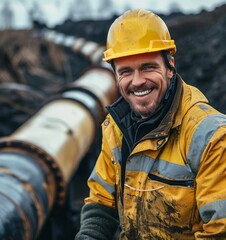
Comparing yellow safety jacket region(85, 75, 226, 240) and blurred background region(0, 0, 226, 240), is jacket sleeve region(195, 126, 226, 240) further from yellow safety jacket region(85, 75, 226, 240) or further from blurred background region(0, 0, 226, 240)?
blurred background region(0, 0, 226, 240)

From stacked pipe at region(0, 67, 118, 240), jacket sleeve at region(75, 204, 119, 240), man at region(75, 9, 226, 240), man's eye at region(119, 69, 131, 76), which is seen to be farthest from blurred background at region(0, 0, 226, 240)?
man's eye at region(119, 69, 131, 76)

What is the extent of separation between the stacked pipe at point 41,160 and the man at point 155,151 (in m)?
1.04

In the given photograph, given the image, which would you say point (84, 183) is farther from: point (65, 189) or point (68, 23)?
point (68, 23)

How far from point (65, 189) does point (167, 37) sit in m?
2.62

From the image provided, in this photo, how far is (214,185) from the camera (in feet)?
6.82

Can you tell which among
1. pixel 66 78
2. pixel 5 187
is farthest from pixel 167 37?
pixel 66 78

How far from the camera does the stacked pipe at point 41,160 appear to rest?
11.9 ft

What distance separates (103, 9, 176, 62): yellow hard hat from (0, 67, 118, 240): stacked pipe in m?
1.65

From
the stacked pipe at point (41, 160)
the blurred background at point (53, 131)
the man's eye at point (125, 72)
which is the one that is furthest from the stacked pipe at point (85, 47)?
the man's eye at point (125, 72)

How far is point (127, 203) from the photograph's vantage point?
246 centimetres

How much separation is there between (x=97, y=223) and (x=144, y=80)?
92 centimetres

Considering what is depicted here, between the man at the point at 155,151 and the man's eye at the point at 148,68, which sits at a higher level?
the man's eye at the point at 148,68

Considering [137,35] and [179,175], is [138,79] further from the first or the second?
[179,175]

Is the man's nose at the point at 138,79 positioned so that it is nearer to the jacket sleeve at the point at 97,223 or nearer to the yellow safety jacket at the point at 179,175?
the yellow safety jacket at the point at 179,175
